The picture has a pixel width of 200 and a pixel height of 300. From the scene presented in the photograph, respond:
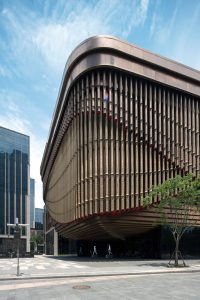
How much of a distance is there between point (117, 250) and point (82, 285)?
112 feet

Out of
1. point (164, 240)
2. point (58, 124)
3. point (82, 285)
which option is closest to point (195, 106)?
point (164, 240)

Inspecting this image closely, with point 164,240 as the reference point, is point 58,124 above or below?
above

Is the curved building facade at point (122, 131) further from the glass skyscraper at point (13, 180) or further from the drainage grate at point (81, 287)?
the glass skyscraper at point (13, 180)

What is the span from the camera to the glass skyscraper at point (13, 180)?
143750mm

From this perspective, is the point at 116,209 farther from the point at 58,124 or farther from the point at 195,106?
the point at 58,124

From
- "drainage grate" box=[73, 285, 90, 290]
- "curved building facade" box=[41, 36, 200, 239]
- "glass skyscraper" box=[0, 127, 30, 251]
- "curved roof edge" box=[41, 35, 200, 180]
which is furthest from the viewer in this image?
"glass skyscraper" box=[0, 127, 30, 251]

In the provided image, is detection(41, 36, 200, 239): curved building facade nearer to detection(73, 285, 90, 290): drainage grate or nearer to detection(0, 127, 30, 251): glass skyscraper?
detection(73, 285, 90, 290): drainage grate

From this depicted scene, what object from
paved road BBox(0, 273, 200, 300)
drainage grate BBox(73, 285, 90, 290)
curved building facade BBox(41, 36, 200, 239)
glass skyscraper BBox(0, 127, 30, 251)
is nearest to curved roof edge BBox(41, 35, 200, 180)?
curved building facade BBox(41, 36, 200, 239)

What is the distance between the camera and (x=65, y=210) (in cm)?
5225

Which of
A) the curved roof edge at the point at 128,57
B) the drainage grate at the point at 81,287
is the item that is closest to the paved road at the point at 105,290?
the drainage grate at the point at 81,287

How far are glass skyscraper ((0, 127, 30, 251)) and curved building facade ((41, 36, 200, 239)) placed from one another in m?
105

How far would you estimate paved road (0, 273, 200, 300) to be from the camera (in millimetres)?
15148

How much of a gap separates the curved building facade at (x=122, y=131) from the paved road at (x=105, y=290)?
18.0 metres

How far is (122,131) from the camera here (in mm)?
39375
